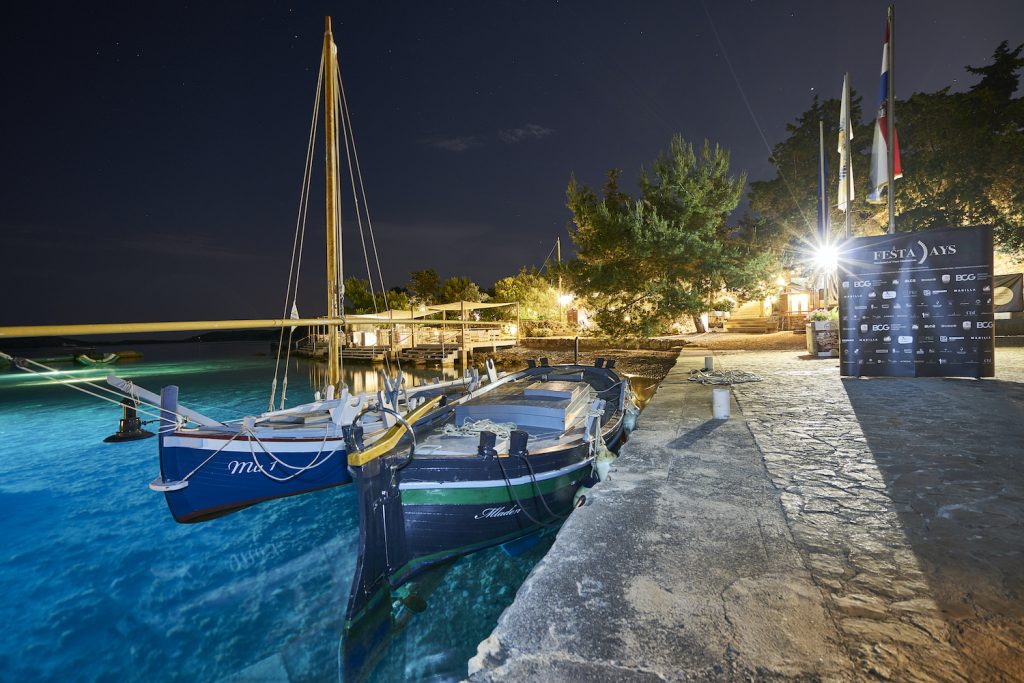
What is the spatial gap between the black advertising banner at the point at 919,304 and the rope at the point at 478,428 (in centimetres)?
696

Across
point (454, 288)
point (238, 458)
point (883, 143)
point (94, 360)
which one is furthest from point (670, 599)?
point (94, 360)

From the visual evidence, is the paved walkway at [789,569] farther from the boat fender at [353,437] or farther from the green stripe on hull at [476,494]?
the boat fender at [353,437]

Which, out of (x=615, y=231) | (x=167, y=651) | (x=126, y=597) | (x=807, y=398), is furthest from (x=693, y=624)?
(x=615, y=231)

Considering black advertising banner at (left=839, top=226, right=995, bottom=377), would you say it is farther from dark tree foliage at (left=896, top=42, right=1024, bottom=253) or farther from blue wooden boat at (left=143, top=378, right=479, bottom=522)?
dark tree foliage at (left=896, top=42, right=1024, bottom=253)

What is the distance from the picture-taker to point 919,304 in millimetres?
7766

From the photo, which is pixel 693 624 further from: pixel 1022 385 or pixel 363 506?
pixel 1022 385

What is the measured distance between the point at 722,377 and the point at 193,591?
1034cm

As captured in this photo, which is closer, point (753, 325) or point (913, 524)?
point (913, 524)

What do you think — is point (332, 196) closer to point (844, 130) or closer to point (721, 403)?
point (721, 403)

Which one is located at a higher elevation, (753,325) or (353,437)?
(753,325)

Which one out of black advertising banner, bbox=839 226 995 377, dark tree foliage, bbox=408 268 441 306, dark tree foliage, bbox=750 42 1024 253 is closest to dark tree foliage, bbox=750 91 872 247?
dark tree foliage, bbox=750 42 1024 253

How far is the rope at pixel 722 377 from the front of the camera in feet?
31.2

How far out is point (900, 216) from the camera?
18.0m

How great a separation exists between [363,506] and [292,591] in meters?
2.97
